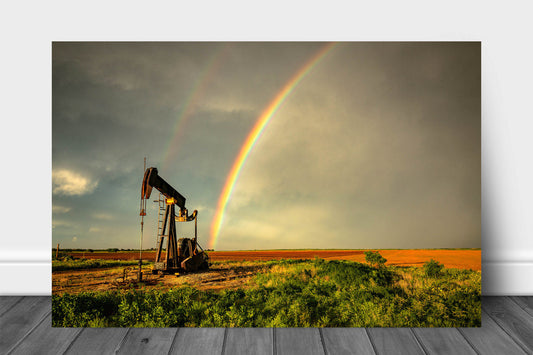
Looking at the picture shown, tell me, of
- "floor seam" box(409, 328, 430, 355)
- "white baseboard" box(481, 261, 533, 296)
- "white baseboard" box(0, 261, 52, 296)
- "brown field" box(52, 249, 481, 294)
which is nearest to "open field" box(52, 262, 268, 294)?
"brown field" box(52, 249, 481, 294)

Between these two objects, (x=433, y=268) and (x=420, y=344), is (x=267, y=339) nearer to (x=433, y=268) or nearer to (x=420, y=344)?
(x=420, y=344)

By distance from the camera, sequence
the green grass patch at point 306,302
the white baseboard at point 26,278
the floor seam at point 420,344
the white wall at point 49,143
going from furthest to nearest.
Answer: the white baseboard at point 26,278
the white wall at point 49,143
the green grass patch at point 306,302
the floor seam at point 420,344

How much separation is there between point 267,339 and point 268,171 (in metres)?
1.54

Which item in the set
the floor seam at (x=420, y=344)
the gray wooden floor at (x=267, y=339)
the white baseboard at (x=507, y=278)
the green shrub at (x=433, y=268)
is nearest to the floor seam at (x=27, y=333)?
the gray wooden floor at (x=267, y=339)

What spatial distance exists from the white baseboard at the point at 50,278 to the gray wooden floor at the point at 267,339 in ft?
2.10

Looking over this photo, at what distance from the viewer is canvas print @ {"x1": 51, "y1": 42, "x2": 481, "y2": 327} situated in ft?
13.8

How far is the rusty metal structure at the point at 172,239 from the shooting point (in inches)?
165

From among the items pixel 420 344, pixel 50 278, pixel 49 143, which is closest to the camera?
pixel 420 344

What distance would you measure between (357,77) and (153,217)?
239 cm

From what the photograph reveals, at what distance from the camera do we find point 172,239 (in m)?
4.26

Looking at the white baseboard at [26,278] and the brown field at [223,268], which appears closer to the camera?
the brown field at [223,268]

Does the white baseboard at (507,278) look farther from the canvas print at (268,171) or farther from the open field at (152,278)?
the open field at (152,278)

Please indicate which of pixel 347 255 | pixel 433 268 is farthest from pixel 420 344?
pixel 347 255
